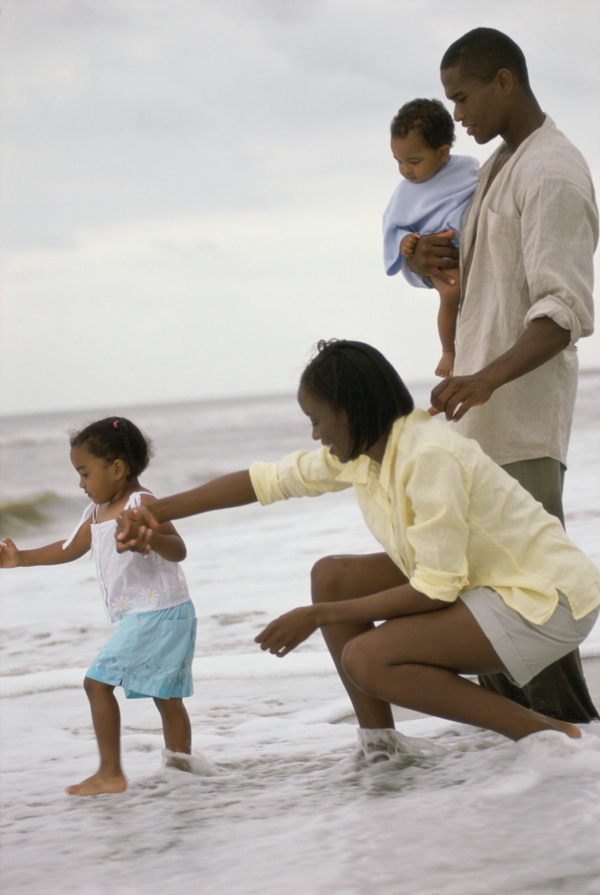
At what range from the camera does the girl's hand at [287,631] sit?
201 cm

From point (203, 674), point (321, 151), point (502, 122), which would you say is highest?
point (321, 151)

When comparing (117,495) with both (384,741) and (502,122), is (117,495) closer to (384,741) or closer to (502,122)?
(384,741)

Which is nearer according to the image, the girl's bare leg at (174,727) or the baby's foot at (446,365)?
the girl's bare leg at (174,727)

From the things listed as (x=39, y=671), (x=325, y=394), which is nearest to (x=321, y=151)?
(x=39, y=671)

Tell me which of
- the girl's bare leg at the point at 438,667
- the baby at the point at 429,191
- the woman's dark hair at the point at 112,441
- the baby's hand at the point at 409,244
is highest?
the baby at the point at 429,191

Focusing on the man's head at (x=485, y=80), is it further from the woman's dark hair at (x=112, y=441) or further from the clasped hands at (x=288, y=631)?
the clasped hands at (x=288, y=631)

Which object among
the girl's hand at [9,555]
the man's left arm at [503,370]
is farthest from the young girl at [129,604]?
the man's left arm at [503,370]

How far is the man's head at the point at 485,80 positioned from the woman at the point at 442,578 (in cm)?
75

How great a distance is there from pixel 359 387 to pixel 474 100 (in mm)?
862

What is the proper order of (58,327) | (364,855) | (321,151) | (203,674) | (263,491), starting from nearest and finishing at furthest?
(364,855) < (263,491) < (203,674) < (321,151) < (58,327)

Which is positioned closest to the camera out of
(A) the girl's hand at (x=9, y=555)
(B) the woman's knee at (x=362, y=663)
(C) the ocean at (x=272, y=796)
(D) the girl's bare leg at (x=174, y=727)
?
(C) the ocean at (x=272, y=796)

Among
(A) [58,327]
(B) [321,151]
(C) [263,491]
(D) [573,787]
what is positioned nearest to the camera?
(D) [573,787]

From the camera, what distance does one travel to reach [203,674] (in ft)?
11.6

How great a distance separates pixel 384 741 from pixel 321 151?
18.2m
